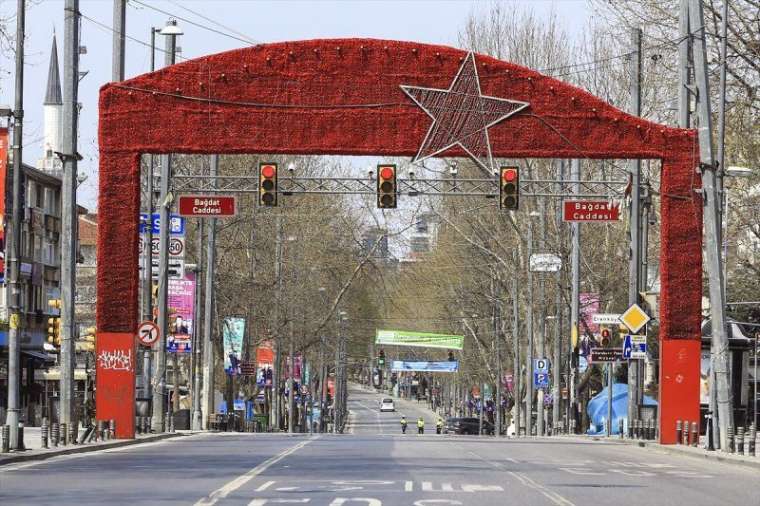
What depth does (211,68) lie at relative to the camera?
43188 millimetres

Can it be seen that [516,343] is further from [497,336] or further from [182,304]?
[182,304]

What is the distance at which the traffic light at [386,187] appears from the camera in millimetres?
43219

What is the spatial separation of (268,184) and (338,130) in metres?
2.35

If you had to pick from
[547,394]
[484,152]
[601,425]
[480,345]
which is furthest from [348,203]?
[484,152]

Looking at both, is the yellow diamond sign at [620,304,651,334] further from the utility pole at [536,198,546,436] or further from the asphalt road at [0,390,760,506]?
the utility pole at [536,198,546,436]

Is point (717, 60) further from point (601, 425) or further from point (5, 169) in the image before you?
point (601, 425)

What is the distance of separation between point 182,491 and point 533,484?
5204mm

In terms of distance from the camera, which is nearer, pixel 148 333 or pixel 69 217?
pixel 69 217

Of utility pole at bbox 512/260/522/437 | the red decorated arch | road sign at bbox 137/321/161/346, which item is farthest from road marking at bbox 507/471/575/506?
utility pole at bbox 512/260/522/437

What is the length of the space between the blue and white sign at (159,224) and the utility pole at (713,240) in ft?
60.9

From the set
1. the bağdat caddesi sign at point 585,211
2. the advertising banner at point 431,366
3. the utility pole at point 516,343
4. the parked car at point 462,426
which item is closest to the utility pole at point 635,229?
the bağdat caddesi sign at point 585,211

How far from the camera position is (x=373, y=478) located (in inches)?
945

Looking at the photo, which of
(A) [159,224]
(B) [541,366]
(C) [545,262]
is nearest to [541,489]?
(A) [159,224]

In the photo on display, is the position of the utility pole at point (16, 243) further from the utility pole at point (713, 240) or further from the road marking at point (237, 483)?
the utility pole at point (713, 240)
